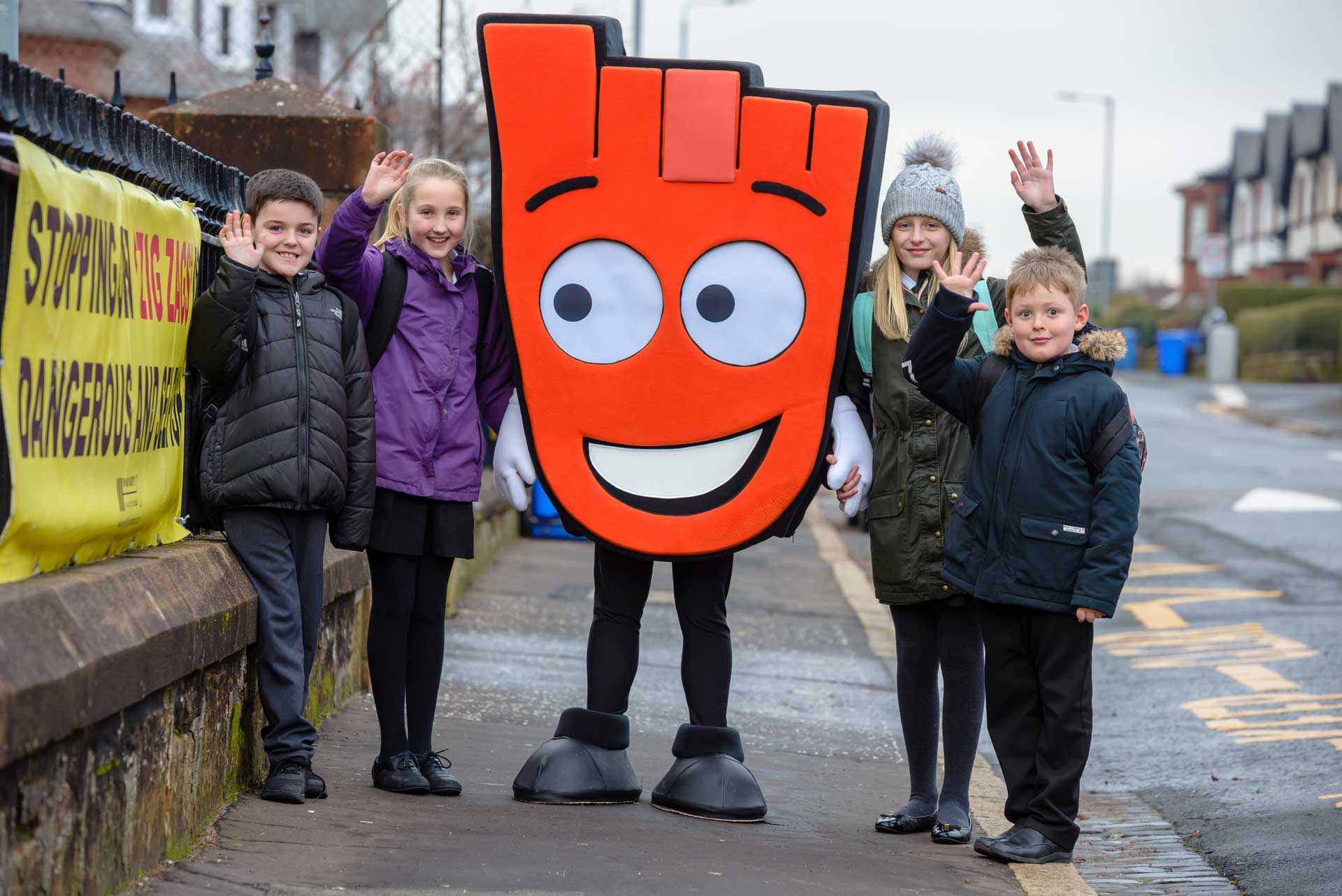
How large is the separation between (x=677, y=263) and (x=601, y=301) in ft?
0.79

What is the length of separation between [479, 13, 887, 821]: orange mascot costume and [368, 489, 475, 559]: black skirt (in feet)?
0.85

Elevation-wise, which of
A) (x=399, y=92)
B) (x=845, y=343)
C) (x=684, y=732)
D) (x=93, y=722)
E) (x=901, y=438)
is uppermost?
(x=399, y=92)

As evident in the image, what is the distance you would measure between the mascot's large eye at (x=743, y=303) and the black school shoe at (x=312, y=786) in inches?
62.3

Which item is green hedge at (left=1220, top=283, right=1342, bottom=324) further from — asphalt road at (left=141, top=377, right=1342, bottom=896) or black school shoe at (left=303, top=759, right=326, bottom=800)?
black school shoe at (left=303, top=759, right=326, bottom=800)

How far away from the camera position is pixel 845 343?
432 cm

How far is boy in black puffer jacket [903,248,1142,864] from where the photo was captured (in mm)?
4066

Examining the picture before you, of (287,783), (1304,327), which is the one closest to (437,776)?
(287,783)

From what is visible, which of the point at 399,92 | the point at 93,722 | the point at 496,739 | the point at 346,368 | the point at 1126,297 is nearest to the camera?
the point at 93,722

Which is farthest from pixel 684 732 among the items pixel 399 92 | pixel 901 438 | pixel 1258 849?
pixel 399 92

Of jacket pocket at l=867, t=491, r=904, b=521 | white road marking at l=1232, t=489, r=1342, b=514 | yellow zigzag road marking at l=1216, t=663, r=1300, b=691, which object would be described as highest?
jacket pocket at l=867, t=491, r=904, b=521

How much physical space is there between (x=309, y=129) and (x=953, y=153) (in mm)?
2875

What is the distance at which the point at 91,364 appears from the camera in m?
3.39

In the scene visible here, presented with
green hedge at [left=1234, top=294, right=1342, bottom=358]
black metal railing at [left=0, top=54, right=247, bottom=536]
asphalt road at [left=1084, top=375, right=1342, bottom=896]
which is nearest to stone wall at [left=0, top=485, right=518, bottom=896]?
black metal railing at [left=0, top=54, right=247, bottom=536]

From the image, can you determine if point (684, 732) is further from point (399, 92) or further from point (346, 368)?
point (399, 92)
